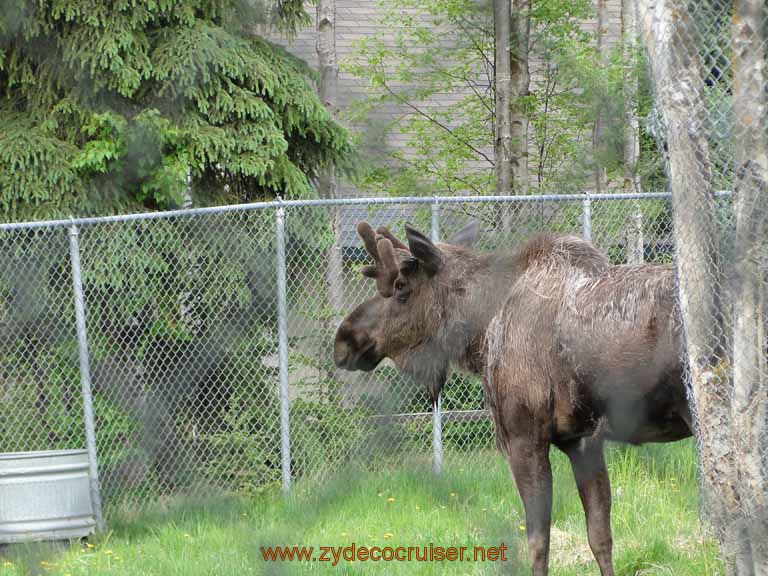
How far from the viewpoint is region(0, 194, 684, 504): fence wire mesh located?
17.3 feet

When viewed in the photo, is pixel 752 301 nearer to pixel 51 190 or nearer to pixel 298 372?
pixel 51 190

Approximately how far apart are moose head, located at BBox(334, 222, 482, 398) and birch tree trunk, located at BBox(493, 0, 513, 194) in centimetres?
148

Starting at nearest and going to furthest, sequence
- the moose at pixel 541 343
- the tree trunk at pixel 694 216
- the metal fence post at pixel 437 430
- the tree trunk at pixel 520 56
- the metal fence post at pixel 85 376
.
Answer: the tree trunk at pixel 520 56 < the tree trunk at pixel 694 216 < the moose at pixel 541 343 < the metal fence post at pixel 85 376 < the metal fence post at pixel 437 430

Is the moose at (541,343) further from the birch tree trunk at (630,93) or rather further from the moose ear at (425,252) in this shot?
the birch tree trunk at (630,93)

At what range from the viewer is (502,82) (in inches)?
79.4

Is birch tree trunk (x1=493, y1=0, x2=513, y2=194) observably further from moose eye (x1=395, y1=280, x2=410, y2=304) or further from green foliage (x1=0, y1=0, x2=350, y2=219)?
moose eye (x1=395, y1=280, x2=410, y2=304)

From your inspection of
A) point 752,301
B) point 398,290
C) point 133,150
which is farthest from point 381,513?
point 133,150

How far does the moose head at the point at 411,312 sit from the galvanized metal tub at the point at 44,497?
206cm

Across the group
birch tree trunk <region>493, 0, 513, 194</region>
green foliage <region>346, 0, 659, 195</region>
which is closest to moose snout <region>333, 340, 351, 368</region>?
green foliage <region>346, 0, 659, 195</region>

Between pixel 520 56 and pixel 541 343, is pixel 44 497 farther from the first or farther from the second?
pixel 520 56

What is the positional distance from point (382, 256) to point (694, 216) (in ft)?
4.98

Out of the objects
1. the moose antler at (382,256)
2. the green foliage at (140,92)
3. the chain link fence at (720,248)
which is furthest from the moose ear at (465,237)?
the chain link fence at (720,248)

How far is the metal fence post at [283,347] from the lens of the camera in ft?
18.0

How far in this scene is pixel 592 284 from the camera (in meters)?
3.51
